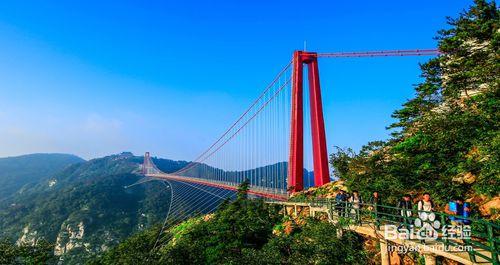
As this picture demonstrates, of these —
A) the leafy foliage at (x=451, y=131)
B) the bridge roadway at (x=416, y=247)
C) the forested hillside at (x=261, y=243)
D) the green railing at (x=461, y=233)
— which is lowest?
the forested hillside at (x=261, y=243)

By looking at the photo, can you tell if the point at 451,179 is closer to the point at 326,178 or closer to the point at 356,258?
the point at 356,258

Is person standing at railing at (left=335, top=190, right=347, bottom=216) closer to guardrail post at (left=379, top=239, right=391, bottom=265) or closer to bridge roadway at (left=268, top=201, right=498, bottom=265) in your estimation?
bridge roadway at (left=268, top=201, right=498, bottom=265)

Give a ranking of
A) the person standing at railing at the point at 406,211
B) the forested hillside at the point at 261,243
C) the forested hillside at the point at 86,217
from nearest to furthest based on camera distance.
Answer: the person standing at railing at the point at 406,211, the forested hillside at the point at 261,243, the forested hillside at the point at 86,217

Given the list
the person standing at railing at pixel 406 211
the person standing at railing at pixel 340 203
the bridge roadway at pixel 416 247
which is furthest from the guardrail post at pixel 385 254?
the person standing at railing at pixel 340 203

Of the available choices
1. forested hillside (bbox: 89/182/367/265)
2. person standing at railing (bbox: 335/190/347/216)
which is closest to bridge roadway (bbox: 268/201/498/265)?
person standing at railing (bbox: 335/190/347/216)

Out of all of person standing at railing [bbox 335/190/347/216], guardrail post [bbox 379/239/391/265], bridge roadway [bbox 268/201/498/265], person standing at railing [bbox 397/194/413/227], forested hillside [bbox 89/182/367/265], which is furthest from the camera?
person standing at railing [bbox 335/190/347/216]

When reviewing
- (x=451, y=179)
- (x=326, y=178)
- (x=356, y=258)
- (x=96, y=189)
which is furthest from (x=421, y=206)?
(x=96, y=189)

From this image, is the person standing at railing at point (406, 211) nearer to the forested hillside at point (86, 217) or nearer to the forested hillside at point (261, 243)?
the forested hillside at point (261, 243)

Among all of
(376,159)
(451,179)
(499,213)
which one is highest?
(376,159)

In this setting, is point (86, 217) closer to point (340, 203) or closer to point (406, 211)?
point (340, 203)
